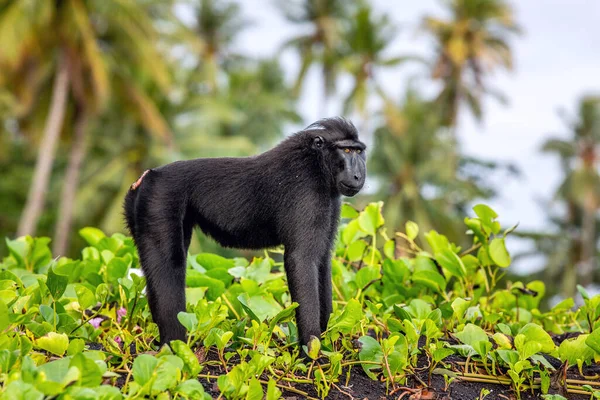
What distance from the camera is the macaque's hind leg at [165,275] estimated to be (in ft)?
11.6

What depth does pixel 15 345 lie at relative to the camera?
300 centimetres

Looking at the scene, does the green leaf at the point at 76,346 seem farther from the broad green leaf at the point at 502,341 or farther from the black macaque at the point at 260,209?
the broad green leaf at the point at 502,341

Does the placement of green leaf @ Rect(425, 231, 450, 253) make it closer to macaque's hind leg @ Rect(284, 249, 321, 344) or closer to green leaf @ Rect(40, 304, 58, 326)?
macaque's hind leg @ Rect(284, 249, 321, 344)

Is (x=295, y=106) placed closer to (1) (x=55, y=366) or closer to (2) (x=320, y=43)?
(2) (x=320, y=43)

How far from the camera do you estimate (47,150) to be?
30.0m

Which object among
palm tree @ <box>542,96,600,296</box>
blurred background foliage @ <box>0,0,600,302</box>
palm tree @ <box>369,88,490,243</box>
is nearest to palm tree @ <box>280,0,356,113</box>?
blurred background foliage @ <box>0,0,600,302</box>

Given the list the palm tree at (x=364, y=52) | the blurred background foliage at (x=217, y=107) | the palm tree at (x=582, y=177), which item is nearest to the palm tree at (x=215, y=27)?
the blurred background foliage at (x=217, y=107)

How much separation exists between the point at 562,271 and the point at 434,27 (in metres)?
18.6

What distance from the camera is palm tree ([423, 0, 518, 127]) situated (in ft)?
153

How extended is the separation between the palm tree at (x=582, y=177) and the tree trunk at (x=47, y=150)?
31941mm

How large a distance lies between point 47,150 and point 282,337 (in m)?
28.3

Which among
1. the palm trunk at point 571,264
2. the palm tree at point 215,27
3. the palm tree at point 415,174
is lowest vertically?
the palm trunk at point 571,264

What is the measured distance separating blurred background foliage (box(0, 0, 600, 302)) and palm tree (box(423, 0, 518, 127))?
0.30 ft

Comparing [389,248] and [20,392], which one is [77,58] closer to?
[389,248]
